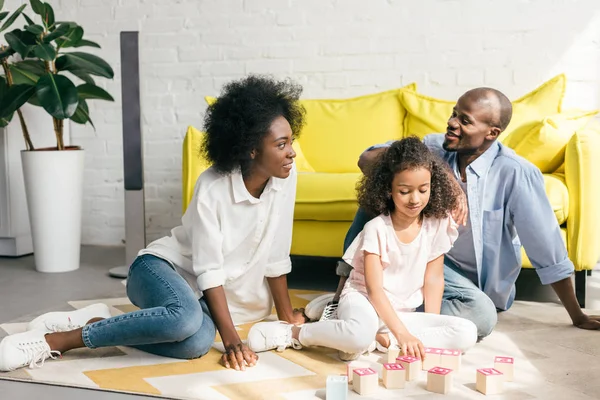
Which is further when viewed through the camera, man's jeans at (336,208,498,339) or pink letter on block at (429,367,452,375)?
man's jeans at (336,208,498,339)

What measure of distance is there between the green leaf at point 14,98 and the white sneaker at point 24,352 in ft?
5.05

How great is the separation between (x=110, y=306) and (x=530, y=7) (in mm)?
2384

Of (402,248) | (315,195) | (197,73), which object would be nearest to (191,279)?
(402,248)

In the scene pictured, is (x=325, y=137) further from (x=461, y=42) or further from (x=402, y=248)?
(x=402, y=248)

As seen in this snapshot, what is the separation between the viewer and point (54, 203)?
3.40 meters

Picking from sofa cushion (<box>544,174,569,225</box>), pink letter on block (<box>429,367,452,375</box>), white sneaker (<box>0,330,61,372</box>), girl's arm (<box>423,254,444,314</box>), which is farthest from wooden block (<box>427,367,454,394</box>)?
sofa cushion (<box>544,174,569,225</box>)

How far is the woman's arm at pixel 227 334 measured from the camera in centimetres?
197

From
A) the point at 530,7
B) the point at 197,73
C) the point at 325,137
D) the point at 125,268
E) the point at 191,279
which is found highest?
the point at 530,7

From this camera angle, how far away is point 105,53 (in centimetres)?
420

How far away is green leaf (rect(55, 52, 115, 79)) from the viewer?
3385 mm

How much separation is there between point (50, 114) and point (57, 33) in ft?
1.19

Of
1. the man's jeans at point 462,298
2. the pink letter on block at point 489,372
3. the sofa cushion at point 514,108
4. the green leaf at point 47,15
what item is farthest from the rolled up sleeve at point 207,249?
the green leaf at point 47,15

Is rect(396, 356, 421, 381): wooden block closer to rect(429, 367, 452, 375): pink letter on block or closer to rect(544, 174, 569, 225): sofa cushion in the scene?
rect(429, 367, 452, 375): pink letter on block

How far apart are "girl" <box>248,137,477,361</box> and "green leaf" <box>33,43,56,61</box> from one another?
1.70 meters
